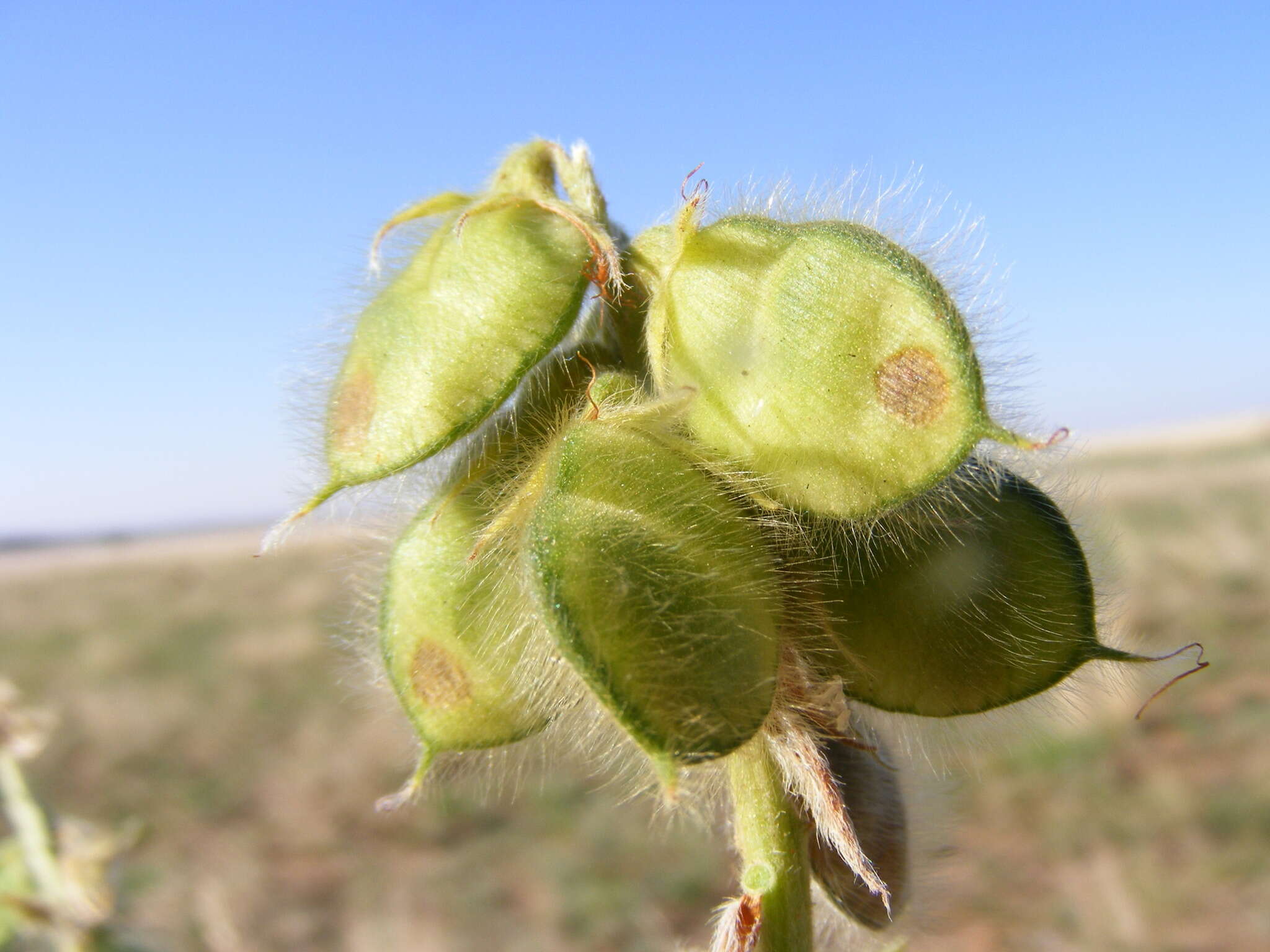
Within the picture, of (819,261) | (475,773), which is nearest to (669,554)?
(819,261)

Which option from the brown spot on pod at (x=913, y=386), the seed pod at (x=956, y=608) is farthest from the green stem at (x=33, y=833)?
the brown spot on pod at (x=913, y=386)

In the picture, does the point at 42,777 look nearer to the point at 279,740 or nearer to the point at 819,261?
the point at 279,740

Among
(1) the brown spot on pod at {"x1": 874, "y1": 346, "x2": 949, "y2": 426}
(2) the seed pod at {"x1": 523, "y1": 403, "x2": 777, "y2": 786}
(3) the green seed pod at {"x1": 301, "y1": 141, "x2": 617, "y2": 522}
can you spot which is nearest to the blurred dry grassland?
(3) the green seed pod at {"x1": 301, "y1": 141, "x2": 617, "y2": 522}

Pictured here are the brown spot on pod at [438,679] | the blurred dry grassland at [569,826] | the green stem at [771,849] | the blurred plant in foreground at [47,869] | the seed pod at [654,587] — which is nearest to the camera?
the seed pod at [654,587]

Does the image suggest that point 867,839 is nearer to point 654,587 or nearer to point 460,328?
point 654,587

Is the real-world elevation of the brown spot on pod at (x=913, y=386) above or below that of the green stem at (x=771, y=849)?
above

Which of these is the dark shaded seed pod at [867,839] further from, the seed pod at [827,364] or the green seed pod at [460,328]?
the green seed pod at [460,328]

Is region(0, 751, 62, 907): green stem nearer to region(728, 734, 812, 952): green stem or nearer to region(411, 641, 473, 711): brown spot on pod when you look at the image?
region(411, 641, 473, 711): brown spot on pod
